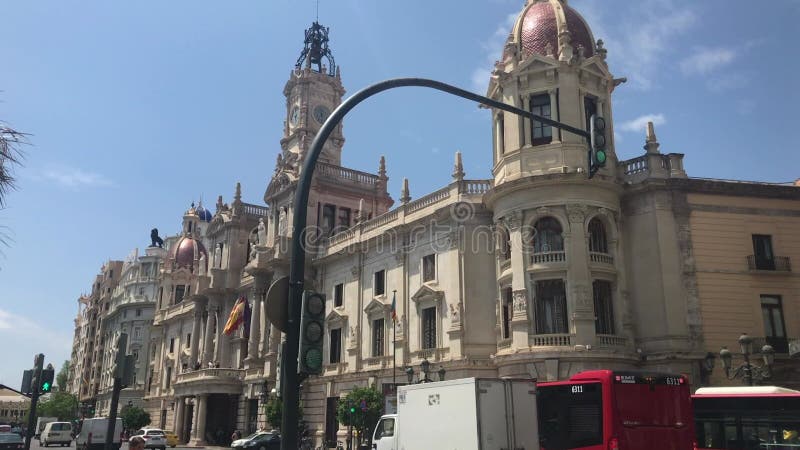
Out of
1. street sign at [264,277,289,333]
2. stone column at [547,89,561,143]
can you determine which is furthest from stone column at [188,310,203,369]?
street sign at [264,277,289,333]

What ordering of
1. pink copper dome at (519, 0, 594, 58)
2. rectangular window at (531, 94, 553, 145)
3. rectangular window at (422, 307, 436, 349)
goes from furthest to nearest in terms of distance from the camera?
rectangular window at (422, 307, 436, 349) → pink copper dome at (519, 0, 594, 58) → rectangular window at (531, 94, 553, 145)

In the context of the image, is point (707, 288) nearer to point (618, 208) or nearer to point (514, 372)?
point (618, 208)

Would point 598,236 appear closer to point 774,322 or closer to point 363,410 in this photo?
point 774,322

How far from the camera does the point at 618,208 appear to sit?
105 feet

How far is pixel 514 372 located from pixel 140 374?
7286 centimetres

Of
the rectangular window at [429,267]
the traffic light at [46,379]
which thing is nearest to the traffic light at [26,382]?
the traffic light at [46,379]

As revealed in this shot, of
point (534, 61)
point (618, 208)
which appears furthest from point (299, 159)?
point (618, 208)

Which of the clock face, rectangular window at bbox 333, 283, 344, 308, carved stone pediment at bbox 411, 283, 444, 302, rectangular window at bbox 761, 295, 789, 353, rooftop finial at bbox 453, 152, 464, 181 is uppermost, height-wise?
the clock face

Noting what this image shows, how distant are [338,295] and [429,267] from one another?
10.1 m

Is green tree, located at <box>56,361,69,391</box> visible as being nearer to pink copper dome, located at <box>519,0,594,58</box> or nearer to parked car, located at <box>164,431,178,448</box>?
parked car, located at <box>164,431,178,448</box>

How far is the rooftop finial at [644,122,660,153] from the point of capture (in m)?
32.2

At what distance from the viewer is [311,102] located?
186 feet

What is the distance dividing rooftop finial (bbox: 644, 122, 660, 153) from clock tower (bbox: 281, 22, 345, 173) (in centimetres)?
2810

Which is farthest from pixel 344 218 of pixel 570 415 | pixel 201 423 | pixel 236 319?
pixel 570 415
